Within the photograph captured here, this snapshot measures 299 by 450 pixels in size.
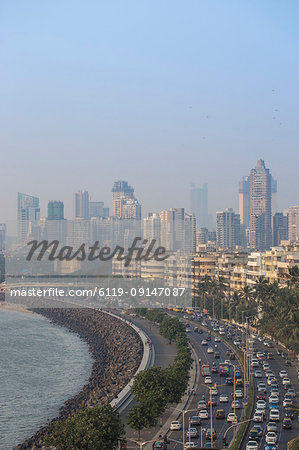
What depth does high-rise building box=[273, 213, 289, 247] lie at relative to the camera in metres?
161

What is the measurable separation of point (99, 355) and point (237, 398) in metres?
19.9

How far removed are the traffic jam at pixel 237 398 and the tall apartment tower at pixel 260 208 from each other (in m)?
116

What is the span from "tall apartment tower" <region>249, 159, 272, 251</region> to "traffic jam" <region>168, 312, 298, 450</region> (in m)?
116

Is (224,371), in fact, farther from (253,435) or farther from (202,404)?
(253,435)

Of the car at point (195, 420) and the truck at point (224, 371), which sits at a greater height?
the truck at point (224, 371)

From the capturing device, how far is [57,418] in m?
29.0

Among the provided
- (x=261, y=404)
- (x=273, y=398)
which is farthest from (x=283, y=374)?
(x=261, y=404)

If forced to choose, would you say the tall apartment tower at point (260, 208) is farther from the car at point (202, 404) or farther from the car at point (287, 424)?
the car at point (287, 424)

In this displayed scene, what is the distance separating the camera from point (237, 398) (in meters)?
26.8

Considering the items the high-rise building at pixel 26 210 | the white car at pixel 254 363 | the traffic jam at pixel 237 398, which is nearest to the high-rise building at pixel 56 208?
the high-rise building at pixel 26 210

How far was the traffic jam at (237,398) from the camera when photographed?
21.2 metres

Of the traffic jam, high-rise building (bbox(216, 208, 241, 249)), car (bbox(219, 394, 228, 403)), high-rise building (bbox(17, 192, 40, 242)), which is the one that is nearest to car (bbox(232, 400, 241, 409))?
the traffic jam

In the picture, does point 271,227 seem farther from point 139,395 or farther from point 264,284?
point 139,395

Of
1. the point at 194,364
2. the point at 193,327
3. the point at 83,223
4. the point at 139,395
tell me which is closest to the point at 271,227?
the point at 83,223
